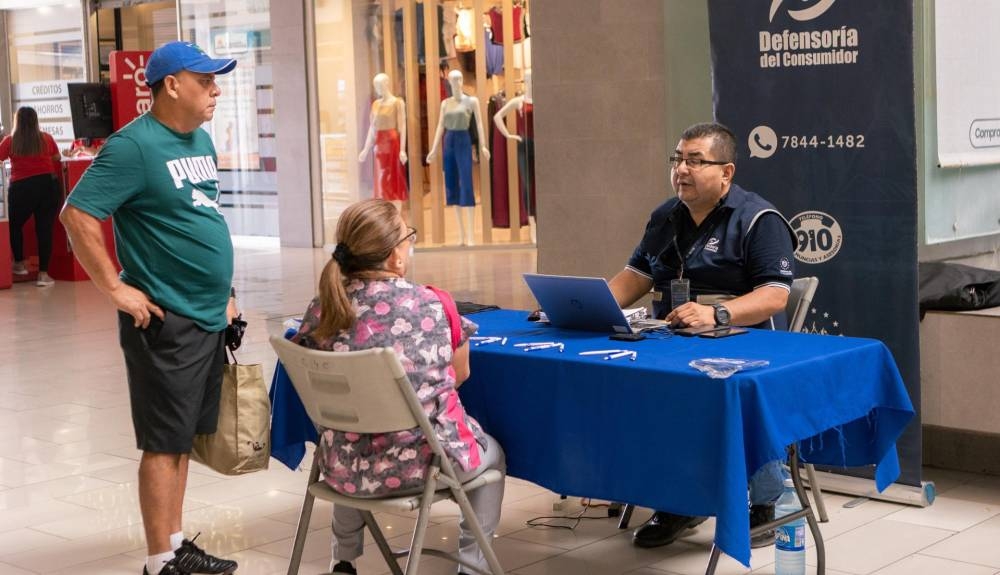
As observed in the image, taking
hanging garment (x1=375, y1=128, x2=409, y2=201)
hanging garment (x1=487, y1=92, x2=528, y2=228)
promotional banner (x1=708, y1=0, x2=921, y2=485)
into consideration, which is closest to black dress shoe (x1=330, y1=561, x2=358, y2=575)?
promotional banner (x1=708, y1=0, x2=921, y2=485)

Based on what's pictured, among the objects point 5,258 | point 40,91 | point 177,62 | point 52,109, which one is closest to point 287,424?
point 177,62

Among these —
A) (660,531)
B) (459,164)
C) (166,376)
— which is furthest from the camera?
(459,164)

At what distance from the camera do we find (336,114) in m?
16.3

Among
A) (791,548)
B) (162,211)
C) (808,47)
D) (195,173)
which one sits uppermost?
(808,47)

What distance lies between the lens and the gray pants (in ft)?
11.3

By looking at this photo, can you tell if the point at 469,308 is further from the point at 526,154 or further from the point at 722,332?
the point at 526,154

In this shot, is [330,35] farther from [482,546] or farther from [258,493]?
[482,546]

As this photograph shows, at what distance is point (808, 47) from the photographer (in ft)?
15.4

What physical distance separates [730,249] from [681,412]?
106cm

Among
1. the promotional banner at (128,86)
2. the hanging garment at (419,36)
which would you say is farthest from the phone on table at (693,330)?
the hanging garment at (419,36)

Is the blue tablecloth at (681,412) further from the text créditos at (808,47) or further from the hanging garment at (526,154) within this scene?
the hanging garment at (526,154)

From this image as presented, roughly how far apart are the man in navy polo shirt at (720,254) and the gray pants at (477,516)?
2.56 ft

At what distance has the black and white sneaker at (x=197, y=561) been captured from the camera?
393 centimetres

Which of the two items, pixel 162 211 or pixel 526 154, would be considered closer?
pixel 162 211
